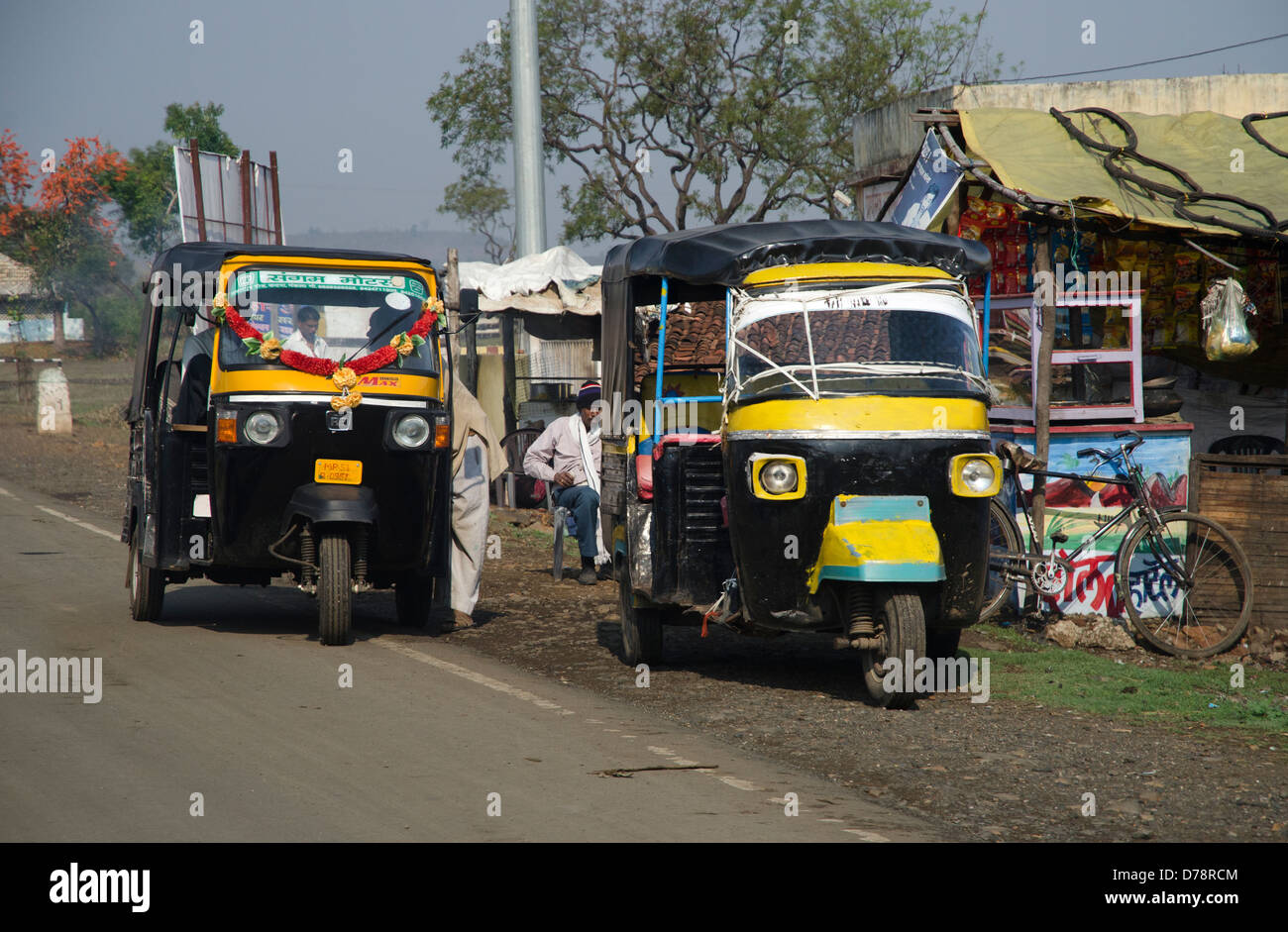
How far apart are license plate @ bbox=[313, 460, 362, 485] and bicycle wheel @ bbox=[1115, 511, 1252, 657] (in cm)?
566

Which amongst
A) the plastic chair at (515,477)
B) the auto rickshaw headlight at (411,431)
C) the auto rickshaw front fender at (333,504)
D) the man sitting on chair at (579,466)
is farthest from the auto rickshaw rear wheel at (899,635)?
the plastic chair at (515,477)

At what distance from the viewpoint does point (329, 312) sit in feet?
31.4

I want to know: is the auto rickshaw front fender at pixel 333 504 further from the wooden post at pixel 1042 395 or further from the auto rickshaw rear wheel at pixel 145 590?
the wooden post at pixel 1042 395

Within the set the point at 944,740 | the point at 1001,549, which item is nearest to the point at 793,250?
the point at 944,740

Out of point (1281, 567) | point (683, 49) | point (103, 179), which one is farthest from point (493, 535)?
point (103, 179)

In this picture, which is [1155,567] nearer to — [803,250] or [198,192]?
[803,250]

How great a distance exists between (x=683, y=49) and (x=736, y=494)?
30.2 metres

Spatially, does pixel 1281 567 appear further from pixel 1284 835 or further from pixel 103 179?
pixel 103 179

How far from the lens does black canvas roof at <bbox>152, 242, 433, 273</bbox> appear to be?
958 centimetres

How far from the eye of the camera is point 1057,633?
10.3 metres

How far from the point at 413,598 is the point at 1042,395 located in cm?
516

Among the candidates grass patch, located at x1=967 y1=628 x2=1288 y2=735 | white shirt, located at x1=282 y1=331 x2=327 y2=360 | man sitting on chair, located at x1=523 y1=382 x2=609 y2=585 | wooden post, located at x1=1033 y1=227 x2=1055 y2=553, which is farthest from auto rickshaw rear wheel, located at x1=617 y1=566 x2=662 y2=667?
man sitting on chair, located at x1=523 y1=382 x2=609 y2=585

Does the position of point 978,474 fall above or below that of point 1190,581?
above

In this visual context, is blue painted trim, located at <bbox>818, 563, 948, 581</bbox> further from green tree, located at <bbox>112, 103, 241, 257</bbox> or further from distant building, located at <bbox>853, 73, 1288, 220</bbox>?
green tree, located at <bbox>112, 103, 241, 257</bbox>
